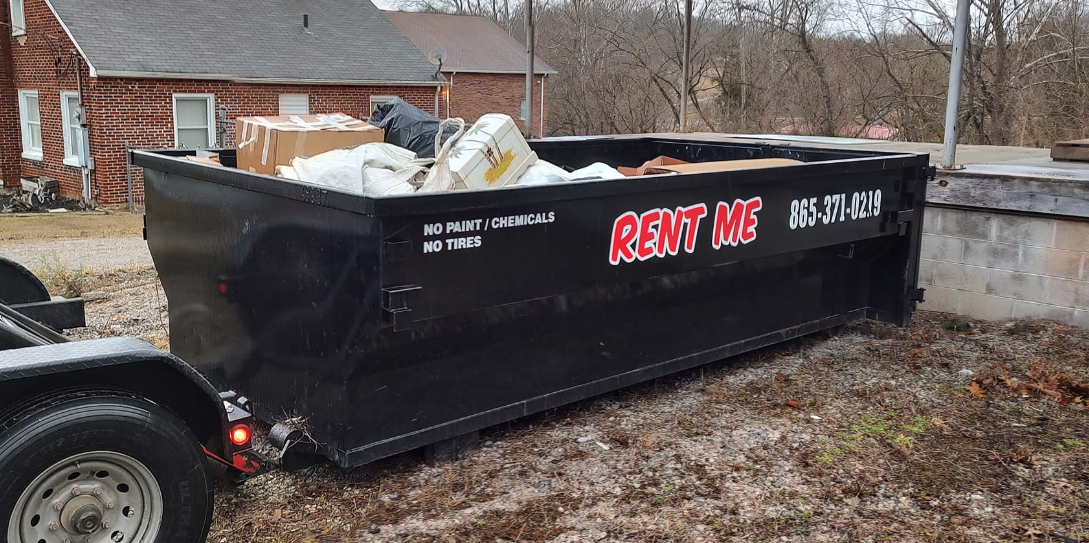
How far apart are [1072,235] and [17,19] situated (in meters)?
24.0

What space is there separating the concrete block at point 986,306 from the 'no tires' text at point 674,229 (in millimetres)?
2966

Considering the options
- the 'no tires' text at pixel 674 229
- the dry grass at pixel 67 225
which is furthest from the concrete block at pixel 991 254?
the dry grass at pixel 67 225

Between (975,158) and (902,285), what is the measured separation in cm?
319

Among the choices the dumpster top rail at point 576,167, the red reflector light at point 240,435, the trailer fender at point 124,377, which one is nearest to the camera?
the trailer fender at point 124,377

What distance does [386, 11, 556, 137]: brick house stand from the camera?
36281 millimetres

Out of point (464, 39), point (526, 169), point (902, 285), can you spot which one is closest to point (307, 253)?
point (526, 169)

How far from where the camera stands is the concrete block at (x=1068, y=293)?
6.76m

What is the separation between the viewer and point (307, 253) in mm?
3857

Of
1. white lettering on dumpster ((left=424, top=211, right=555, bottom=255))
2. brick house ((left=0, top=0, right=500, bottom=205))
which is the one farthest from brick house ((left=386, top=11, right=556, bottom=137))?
white lettering on dumpster ((left=424, top=211, right=555, bottom=255))

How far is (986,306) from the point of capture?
23.7ft

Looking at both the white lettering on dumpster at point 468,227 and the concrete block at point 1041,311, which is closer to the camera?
the white lettering on dumpster at point 468,227

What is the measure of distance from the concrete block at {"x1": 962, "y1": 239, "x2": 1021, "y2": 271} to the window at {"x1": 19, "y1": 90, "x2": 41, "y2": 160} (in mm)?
22538

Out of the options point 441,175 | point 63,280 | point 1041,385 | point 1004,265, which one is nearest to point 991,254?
point 1004,265

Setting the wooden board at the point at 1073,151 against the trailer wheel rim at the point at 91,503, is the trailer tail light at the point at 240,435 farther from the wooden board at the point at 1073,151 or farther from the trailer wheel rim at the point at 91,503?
the wooden board at the point at 1073,151
